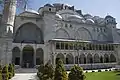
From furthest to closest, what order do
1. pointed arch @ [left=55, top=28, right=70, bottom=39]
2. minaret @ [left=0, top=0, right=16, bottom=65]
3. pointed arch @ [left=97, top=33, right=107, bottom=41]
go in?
1. pointed arch @ [left=97, top=33, right=107, bottom=41]
2. pointed arch @ [left=55, top=28, right=70, bottom=39]
3. minaret @ [left=0, top=0, right=16, bottom=65]

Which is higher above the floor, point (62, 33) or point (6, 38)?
point (62, 33)

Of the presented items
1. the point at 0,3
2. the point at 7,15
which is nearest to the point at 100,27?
the point at 7,15

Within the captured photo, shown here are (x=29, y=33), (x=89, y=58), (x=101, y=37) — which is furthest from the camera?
(x=101, y=37)

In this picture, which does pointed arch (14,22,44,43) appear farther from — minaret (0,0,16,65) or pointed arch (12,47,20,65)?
minaret (0,0,16,65)

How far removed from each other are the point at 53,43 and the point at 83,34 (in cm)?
1209

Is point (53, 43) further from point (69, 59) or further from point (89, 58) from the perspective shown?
point (89, 58)

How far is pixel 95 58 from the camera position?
40.9 metres

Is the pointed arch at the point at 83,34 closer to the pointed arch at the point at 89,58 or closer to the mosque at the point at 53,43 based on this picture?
the mosque at the point at 53,43

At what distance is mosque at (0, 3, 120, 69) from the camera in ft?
111

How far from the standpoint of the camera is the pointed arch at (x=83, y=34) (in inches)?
1669

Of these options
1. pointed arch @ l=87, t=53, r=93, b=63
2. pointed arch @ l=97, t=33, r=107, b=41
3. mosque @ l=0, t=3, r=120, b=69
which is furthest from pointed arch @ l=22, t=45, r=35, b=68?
pointed arch @ l=97, t=33, r=107, b=41

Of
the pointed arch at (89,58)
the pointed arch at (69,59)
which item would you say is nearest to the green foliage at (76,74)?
the pointed arch at (69,59)

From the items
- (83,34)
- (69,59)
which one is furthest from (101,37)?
(69,59)

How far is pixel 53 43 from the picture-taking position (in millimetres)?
34594
